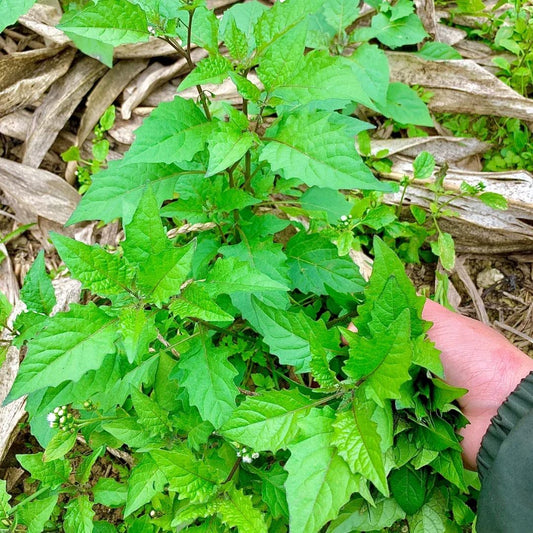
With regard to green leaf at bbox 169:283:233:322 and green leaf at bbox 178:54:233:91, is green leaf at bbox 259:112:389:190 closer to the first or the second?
green leaf at bbox 178:54:233:91

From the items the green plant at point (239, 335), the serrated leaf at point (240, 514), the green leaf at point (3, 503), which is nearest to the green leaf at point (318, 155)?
the green plant at point (239, 335)

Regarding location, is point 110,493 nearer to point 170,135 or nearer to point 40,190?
point 170,135

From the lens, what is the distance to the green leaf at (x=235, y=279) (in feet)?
5.78

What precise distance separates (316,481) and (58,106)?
10.2 feet

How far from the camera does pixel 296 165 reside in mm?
1807

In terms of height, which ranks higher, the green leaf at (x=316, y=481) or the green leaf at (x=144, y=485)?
the green leaf at (x=316, y=481)

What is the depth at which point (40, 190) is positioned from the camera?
3584 mm

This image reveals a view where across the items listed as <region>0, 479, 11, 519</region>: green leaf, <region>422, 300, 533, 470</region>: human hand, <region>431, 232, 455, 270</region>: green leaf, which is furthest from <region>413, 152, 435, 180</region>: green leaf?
<region>0, 479, 11, 519</region>: green leaf

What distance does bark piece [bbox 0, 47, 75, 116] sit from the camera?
11.6 feet

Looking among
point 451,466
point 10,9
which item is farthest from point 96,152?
point 451,466

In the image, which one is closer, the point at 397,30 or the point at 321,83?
the point at 321,83

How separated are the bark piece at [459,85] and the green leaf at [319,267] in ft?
5.51

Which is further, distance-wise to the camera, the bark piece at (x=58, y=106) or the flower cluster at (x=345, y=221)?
the bark piece at (x=58, y=106)

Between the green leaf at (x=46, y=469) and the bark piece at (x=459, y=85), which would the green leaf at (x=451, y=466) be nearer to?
the green leaf at (x=46, y=469)
